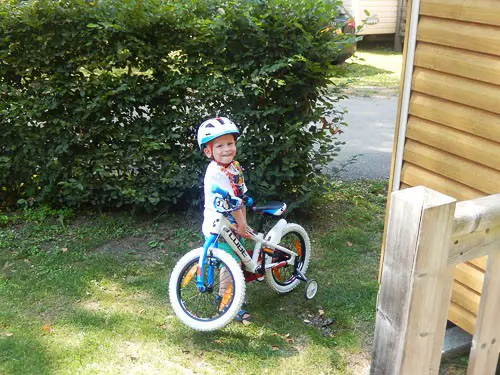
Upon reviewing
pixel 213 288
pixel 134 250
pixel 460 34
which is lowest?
pixel 134 250

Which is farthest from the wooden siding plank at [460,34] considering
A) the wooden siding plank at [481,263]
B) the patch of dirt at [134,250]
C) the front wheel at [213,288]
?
the patch of dirt at [134,250]

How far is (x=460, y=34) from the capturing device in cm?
319

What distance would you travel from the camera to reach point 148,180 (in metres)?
5.29

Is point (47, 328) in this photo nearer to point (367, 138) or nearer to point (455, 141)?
point (455, 141)

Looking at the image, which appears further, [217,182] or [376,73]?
[376,73]

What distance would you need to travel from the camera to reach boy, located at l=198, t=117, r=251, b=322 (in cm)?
354

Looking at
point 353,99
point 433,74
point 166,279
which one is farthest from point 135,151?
point 353,99

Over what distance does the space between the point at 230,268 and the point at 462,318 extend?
1445 millimetres

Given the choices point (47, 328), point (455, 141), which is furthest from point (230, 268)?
point (455, 141)

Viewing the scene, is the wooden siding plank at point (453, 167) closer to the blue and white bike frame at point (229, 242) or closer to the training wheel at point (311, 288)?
the blue and white bike frame at point (229, 242)

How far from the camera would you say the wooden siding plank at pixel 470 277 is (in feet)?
10.7

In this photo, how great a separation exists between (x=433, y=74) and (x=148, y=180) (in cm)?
285

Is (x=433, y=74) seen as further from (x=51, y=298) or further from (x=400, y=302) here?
(x=51, y=298)

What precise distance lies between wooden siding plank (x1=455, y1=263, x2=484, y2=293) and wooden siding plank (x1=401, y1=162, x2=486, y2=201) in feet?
1.36
